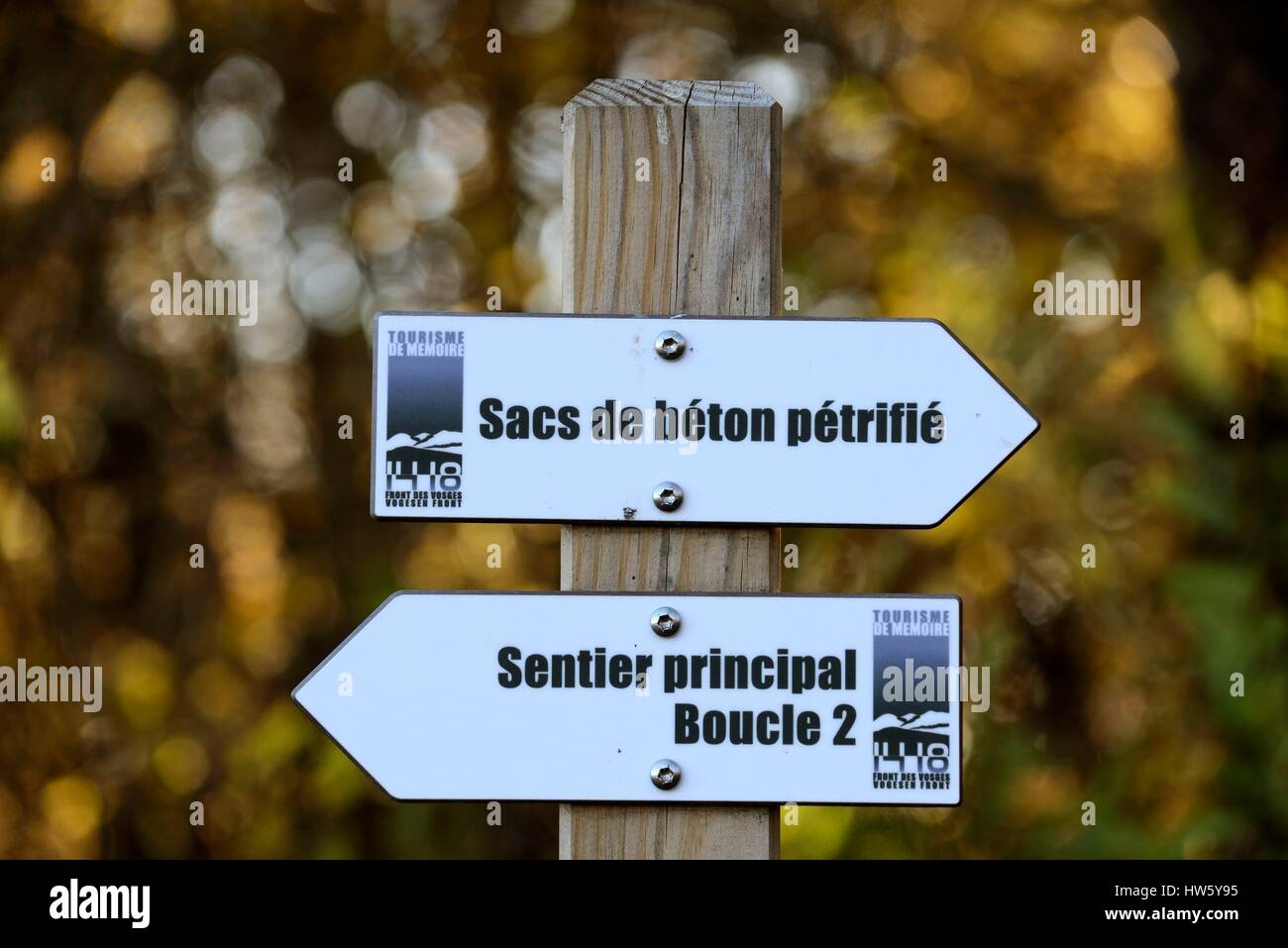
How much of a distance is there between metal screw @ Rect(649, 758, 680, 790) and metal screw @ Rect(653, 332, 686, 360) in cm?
38

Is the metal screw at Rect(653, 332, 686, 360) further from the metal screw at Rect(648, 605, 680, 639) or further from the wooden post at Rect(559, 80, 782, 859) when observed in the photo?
the metal screw at Rect(648, 605, 680, 639)

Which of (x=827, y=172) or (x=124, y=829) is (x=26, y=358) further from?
(x=827, y=172)

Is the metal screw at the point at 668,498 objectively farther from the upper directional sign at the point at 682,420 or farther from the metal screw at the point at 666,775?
the metal screw at the point at 666,775

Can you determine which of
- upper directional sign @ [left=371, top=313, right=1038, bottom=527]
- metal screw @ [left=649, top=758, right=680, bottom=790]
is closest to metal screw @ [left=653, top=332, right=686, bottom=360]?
upper directional sign @ [left=371, top=313, right=1038, bottom=527]

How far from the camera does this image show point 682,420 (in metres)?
1.20

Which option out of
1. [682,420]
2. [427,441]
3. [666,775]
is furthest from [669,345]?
[666,775]

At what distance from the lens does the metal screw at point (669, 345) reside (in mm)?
1192

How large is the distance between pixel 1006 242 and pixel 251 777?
109 inches

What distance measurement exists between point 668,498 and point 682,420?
75mm

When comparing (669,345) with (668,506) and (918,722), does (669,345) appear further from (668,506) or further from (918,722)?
(918,722)

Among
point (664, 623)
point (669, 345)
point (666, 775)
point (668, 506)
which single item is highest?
point (669, 345)

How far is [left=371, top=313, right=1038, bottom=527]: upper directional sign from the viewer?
3.93ft

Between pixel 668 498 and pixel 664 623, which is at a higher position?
pixel 668 498

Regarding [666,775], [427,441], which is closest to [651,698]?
[666,775]
